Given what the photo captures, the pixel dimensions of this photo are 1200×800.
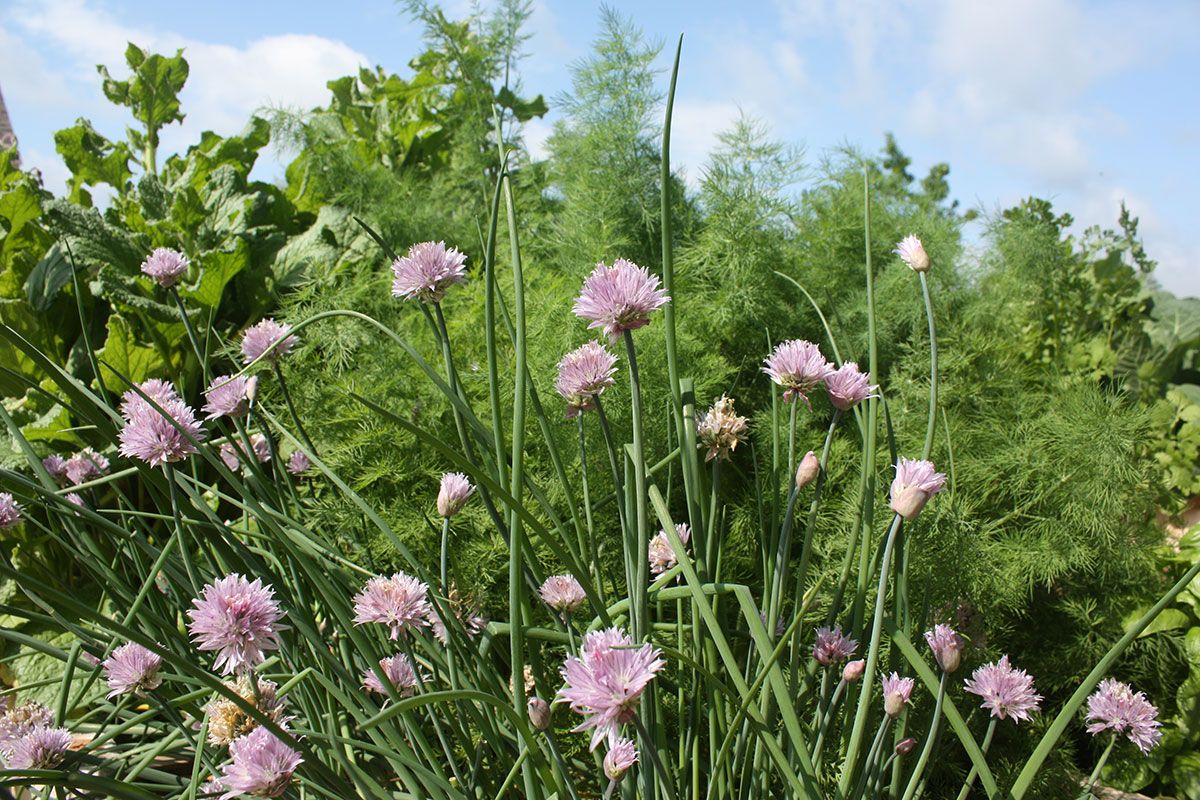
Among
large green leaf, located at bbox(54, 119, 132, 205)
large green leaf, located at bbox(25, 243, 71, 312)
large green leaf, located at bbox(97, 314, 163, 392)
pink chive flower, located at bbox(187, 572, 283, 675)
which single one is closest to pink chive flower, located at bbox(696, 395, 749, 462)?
pink chive flower, located at bbox(187, 572, 283, 675)

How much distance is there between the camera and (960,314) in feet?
8.03

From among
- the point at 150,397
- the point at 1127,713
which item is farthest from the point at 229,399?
the point at 1127,713

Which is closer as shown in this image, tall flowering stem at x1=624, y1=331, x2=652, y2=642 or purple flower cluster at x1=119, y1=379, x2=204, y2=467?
tall flowering stem at x1=624, y1=331, x2=652, y2=642

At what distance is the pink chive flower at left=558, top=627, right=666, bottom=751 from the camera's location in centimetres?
70

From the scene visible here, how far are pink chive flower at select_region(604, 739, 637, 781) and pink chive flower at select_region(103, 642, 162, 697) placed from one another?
1.61 feet

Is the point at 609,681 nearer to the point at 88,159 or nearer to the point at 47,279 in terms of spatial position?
the point at 47,279

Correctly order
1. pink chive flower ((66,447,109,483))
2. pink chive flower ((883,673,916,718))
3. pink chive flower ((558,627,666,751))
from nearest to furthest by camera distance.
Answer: pink chive flower ((558,627,666,751)), pink chive flower ((883,673,916,718)), pink chive flower ((66,447,109,483))

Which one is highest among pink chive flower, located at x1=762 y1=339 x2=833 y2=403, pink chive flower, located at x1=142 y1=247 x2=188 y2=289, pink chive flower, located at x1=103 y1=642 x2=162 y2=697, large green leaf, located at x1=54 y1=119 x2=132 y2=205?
large green leaf, located at x1=54 y1=119 x2=132 y2=205

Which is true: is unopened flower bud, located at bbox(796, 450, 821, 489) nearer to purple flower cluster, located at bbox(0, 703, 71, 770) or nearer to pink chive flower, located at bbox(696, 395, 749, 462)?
pink chive flower, located at bbox(696, 395, 749, 462)

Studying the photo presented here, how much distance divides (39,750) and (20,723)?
21cm

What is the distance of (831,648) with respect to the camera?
1.04 meters

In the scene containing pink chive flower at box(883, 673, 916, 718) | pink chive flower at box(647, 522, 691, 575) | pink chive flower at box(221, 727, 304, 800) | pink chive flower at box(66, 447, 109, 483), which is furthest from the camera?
pink chive flower at box(66, 447, 109, 483)

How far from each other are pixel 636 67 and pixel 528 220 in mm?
501

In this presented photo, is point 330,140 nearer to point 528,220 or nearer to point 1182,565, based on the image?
point 528,220
